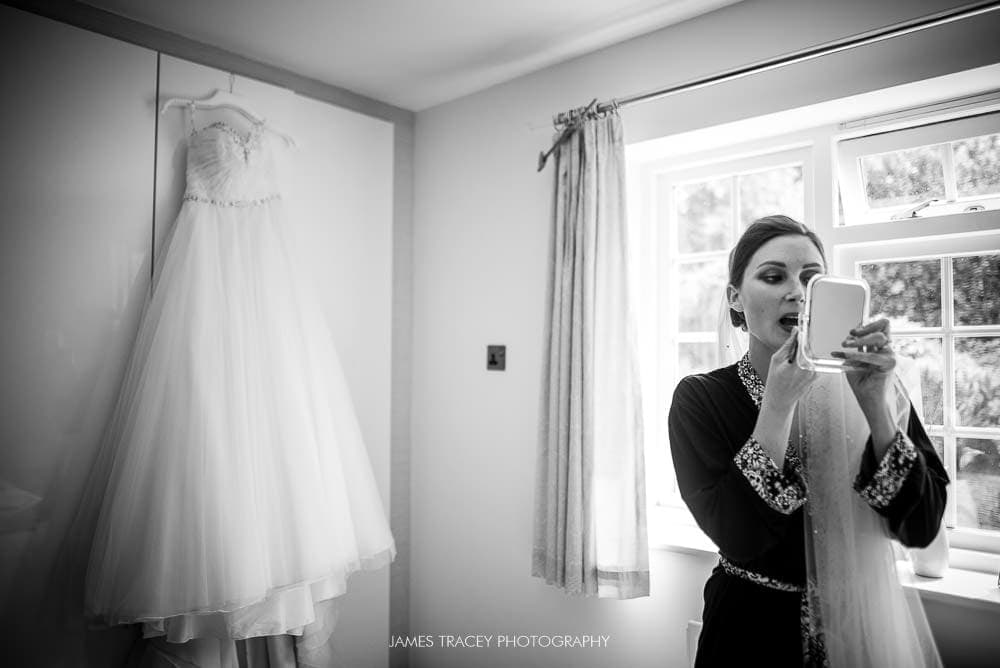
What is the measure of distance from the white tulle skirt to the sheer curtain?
0.64 metres

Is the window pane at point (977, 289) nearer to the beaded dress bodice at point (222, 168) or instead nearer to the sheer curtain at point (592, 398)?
the sheer curtain at point (592, 398)

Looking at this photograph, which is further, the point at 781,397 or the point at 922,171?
the point at 922,171

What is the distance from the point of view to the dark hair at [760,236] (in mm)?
1367

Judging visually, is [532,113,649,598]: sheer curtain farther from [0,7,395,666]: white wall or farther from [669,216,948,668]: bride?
[0,7,395,666]: white wall

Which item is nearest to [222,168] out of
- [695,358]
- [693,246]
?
[693,246]

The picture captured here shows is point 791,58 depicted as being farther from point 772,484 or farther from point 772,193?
point 772,484

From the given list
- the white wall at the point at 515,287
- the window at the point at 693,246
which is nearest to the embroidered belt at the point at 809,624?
the white wall at the point at 515,287

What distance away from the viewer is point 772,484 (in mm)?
1204

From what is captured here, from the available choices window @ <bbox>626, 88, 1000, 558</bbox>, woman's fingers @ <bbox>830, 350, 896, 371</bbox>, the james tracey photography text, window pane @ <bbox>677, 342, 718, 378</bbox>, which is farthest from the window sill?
the james tracey photography text

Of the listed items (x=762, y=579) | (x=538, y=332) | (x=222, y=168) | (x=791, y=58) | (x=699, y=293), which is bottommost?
(x=762, y=579)

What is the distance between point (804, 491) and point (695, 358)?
45.4 inches

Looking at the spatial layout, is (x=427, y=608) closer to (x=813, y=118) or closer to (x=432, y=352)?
(x=432, y=352)

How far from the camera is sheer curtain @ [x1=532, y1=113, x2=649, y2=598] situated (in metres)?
2.06

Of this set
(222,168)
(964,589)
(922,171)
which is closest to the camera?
(964,589)
